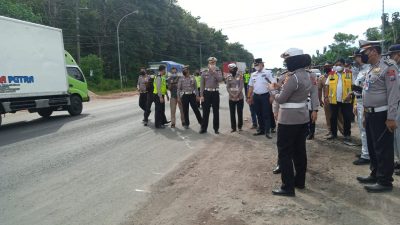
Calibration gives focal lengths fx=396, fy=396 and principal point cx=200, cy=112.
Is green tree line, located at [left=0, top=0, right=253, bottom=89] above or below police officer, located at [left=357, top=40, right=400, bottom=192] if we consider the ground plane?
above

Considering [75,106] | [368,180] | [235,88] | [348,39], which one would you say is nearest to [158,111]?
[235,88]

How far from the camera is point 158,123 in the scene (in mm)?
12102

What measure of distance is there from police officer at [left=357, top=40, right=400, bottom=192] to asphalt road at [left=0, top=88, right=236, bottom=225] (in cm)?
321

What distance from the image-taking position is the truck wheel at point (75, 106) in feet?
54.7

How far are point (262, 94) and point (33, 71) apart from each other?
881 cm

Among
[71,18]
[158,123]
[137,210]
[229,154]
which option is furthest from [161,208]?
[71,18]

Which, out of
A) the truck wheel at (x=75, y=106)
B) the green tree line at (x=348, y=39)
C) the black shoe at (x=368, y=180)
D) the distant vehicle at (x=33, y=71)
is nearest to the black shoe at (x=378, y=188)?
the black shoe at (x=368, y=180)

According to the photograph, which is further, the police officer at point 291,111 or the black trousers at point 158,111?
the black trousers at point 158,111

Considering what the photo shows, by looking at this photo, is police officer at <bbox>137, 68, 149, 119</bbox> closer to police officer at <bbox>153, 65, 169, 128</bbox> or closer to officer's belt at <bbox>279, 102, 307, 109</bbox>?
police officer at <bbox>153, 65, 169, 128</bbox>

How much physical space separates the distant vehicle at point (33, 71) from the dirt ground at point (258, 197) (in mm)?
8596

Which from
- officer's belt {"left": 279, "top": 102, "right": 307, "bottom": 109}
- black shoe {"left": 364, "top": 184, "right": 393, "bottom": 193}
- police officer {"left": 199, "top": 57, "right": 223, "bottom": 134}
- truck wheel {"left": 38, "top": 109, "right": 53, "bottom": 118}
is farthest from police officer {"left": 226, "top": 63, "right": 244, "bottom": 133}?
truck wheel {"left": 38, "top": 109, "right": 53, "bottom": 118}

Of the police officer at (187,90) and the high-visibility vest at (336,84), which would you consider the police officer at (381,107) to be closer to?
the high-visibility vest at (336,84)

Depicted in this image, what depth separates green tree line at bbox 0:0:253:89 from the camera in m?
47.3

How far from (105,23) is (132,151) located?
2059 inches
